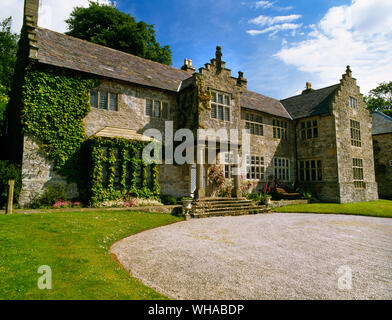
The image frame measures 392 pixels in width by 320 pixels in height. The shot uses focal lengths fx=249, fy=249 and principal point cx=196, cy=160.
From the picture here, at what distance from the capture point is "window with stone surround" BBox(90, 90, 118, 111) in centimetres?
1442

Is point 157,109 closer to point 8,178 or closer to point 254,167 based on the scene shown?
point 8,178

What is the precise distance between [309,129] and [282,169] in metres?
4.51

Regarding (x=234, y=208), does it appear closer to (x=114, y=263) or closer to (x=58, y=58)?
(x=114, y=263)

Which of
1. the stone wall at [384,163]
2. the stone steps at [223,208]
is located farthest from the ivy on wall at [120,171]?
the stone wall at [384,163]

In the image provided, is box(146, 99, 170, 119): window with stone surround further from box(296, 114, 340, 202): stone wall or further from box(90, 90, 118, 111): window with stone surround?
box(296, 114, 340, 202): stone wall

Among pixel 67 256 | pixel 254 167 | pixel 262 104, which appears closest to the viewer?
pixel 67 256

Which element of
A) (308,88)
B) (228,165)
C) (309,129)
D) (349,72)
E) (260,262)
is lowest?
(260,262)

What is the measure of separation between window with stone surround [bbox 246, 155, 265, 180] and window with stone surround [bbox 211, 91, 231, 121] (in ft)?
16.4

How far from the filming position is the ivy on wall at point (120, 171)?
13.0 m

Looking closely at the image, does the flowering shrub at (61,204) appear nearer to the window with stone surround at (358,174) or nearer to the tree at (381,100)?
the window with stone surround at (358,174)

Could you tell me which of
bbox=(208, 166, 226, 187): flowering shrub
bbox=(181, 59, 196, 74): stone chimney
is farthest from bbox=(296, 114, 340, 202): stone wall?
bbox=(181, 59, 196, 74): stone chimney

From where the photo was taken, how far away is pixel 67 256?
215 inches

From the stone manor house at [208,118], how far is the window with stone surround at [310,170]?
9cm

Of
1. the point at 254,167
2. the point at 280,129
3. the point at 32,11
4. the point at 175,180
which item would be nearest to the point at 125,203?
the point at 175,180
